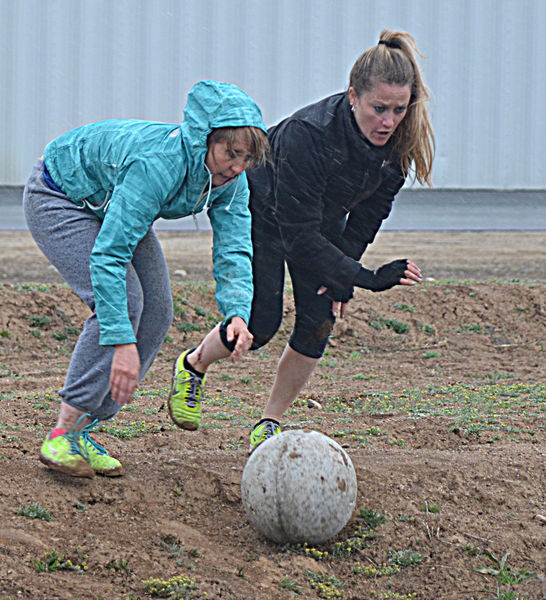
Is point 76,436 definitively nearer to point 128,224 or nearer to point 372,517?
point 128,224

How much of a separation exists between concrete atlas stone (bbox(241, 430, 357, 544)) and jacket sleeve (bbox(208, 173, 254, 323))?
2.13 feet

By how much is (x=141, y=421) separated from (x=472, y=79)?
863 cm

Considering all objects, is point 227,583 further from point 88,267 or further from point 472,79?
point 472,79

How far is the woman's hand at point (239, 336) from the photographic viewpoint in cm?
398

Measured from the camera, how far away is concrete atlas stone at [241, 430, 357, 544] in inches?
160

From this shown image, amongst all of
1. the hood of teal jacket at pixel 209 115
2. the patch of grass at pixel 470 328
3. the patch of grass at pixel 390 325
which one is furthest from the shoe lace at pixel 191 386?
the patch of grass at pixel 470 328

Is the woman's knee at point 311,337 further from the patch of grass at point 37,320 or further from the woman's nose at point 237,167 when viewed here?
the patch of grass at point 37,320

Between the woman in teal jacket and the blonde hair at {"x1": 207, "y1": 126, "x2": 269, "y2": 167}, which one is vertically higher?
the blonde hair at {"x1": 207, "y1": 126, "x2": 269, "y2": 167}

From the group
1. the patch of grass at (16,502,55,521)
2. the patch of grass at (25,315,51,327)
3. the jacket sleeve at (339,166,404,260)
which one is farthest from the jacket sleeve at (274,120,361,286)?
the patch of grass at (25,315,51,327)

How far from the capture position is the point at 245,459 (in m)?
5.14

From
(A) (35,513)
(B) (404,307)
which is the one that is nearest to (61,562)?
(A) (35,513)

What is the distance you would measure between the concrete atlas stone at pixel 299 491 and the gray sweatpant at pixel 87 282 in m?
0.72

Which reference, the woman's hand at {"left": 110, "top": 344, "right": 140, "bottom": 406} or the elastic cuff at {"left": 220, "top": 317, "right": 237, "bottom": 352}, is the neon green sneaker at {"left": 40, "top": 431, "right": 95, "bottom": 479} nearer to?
the woman's hand at {"left": 110, "top": 344, "right": 140, "bottom": 406}

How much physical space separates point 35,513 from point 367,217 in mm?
2452
